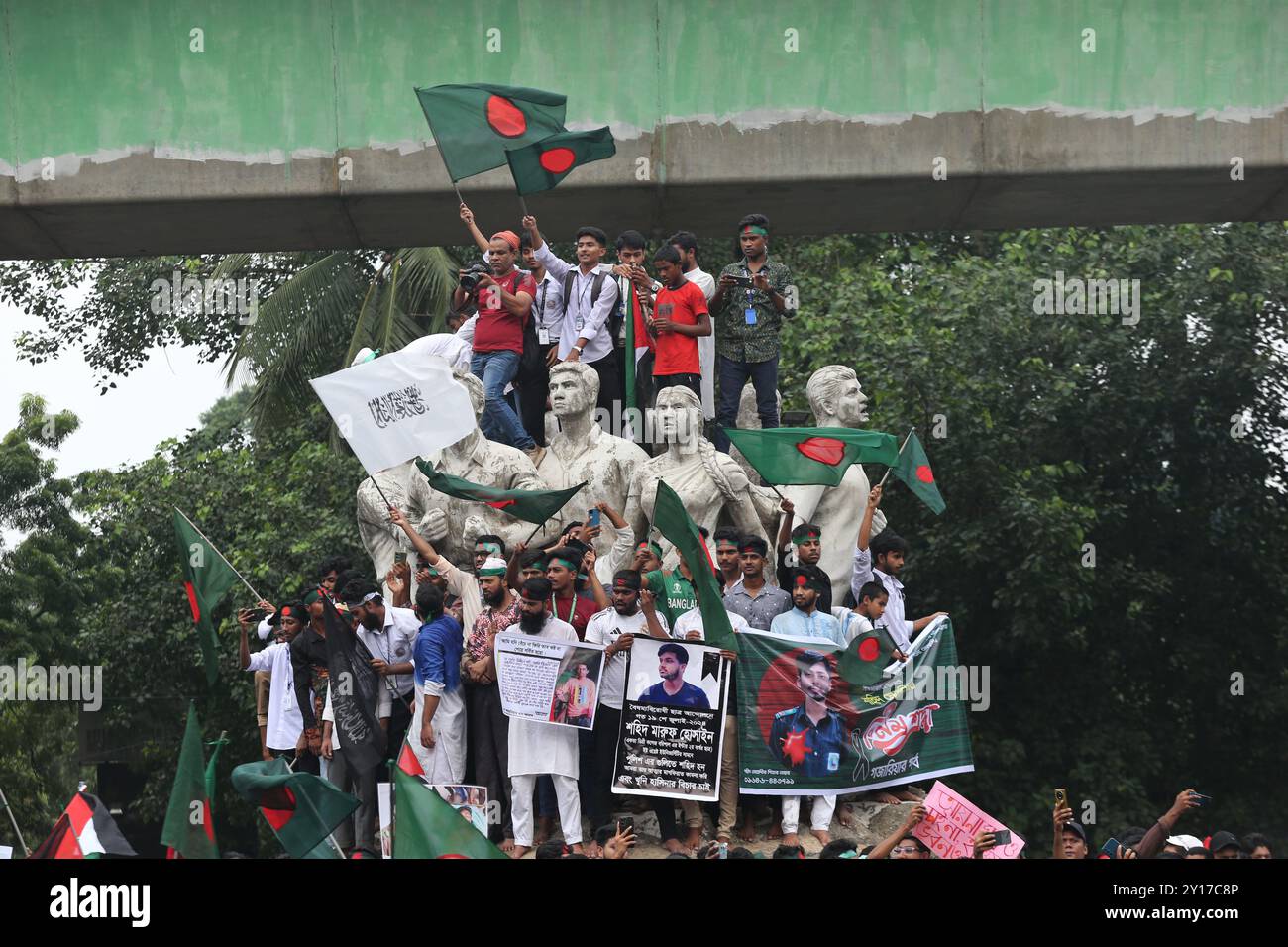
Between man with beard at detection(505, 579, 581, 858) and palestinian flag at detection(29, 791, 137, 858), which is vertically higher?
palestinian flag at detection(29, 791, 137, 858)

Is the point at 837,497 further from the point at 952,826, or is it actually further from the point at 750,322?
the point at 952,826

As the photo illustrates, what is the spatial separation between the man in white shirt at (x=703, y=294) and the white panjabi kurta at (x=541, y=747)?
10.8 ft

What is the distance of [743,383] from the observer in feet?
46.3

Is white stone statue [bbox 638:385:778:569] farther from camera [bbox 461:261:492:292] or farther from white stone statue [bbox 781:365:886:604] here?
camera [bbox 461:261:492:292]

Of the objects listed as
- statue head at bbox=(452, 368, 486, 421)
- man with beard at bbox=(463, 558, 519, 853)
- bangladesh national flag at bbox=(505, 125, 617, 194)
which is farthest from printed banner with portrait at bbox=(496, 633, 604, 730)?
bangladesh national flag at bbox=(505, 125, 617, 194)

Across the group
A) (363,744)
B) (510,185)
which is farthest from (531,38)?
(363,744)

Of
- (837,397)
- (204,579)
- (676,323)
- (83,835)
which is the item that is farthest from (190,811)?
(837,397)

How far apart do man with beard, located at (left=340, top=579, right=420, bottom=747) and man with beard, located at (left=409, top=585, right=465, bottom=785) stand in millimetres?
300

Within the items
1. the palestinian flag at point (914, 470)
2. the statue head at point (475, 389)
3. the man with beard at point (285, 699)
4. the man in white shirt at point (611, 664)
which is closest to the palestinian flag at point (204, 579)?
the man with beard at point (285, 699)

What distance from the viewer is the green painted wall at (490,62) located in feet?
50.0

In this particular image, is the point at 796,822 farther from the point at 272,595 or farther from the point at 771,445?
the point at 272,595

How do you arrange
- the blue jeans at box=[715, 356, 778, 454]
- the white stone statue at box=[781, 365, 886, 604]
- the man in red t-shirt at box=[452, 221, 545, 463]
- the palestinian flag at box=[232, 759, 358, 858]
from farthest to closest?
the blue jeans at box=[715, 356, 778, 454]
the man in red t-shirt at box=[452, 221, 545, 463]
the white stone statue at box=[781, 365, 886, 604]
the palestinian flag at box=[232, 759, 358, 858]

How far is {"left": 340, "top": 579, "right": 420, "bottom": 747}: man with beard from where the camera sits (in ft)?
39.1

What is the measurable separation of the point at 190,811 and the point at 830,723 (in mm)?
3693
